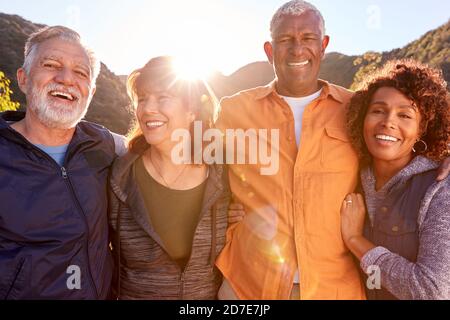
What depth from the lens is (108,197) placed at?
3395mm

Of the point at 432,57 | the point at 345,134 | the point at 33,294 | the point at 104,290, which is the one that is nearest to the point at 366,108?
the point at 345,134

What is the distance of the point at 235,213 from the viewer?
3.52 metres

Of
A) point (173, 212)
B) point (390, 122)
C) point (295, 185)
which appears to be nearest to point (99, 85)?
point (173, 212)

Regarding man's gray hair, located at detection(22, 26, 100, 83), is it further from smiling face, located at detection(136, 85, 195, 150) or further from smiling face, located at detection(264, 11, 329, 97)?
smiling face, located at detection(264, 11, 329, 97)

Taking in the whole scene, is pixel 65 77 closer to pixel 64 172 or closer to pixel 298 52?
pixel 64 172

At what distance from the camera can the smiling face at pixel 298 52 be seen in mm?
3623

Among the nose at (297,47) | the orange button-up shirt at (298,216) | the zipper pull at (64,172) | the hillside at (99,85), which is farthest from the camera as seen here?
the hillside at (99,85)

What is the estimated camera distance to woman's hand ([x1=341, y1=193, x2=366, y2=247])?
3.25 meters

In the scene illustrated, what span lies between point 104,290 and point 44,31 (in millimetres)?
2133

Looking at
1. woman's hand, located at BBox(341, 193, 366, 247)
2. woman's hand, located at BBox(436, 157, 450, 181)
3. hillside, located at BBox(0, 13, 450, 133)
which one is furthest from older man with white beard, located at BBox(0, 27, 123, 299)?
hillside, located at BBox(0, 13, 450, 133)

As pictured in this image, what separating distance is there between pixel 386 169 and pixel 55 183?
2.49 meters

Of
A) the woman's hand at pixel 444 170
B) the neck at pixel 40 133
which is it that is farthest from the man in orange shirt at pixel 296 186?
the neck at pixel 40 133

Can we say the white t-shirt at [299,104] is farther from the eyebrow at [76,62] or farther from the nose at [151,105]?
the eyebrow at [76,62]

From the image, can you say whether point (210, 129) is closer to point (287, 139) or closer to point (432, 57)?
point (287, 139)
